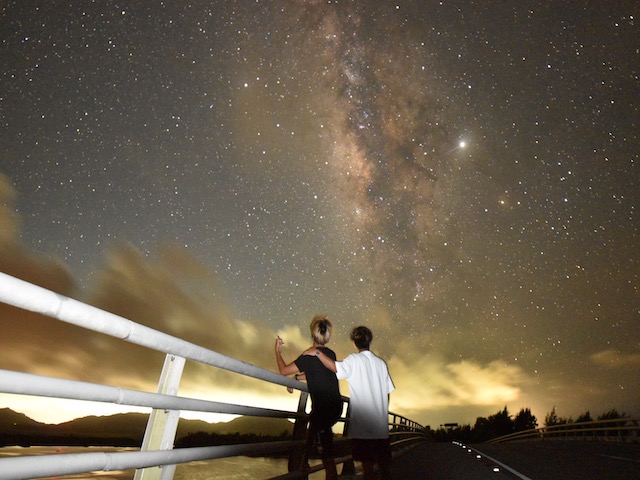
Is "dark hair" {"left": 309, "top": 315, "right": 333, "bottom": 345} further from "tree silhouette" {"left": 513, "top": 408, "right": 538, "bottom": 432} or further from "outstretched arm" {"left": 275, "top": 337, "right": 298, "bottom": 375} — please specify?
"tree silhouette" {"left": 513, "top": 408, "right": 538, "bottom": 432}

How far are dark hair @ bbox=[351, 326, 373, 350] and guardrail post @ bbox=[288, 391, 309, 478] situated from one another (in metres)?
0.72

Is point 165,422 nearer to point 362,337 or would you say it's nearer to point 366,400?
point 366,400

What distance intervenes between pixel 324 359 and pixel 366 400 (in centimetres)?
60

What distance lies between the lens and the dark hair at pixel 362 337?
4953 millimetres

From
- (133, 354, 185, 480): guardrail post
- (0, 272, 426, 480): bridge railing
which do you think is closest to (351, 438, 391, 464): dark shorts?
(0, 272, 426, 480): bridge railing

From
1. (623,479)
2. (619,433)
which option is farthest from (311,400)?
(619,433)

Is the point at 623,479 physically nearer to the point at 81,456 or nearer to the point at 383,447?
the point at 383,447

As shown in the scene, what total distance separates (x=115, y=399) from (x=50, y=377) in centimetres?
35

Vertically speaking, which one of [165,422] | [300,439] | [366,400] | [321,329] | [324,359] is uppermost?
[321,329]

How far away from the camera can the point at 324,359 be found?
15.0 feet

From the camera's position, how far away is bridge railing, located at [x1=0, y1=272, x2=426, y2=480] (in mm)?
1510

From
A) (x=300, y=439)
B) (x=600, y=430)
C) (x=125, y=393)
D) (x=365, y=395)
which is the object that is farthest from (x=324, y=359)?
(x=600, y=430)

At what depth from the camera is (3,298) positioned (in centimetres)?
142

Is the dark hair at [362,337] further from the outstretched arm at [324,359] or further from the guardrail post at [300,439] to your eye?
the guardrail post at [300,439]
